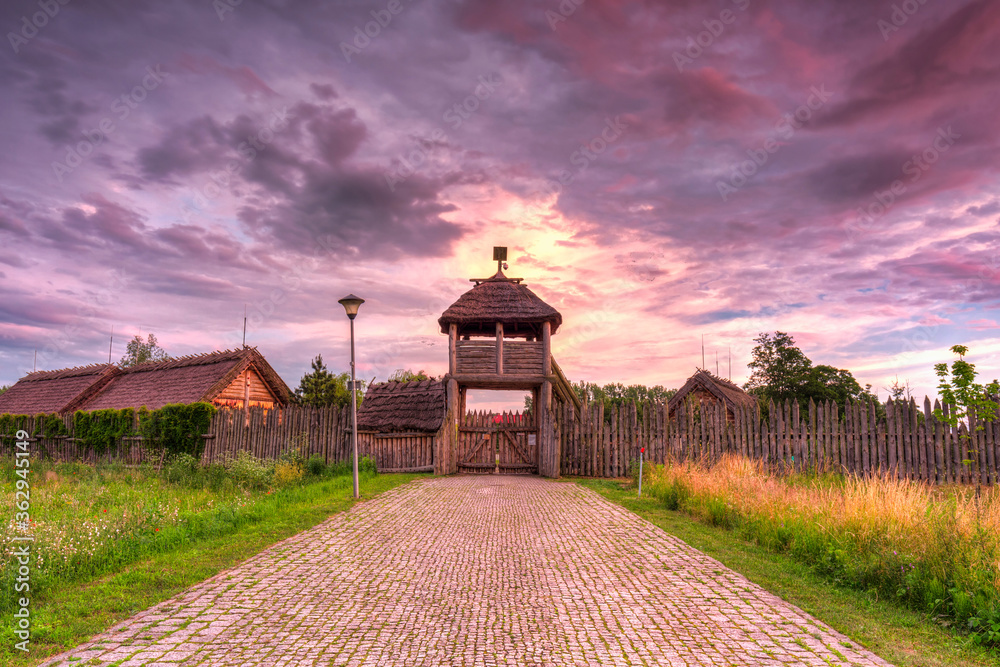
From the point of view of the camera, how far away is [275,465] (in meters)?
17.6

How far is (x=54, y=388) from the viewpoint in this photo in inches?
1388

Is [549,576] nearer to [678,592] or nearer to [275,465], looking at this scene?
[678,592]

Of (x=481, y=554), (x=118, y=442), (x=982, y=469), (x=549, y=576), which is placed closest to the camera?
(x=549, y=576)

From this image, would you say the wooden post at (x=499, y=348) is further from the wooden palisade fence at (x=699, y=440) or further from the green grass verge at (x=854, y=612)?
the green grass verge at (x=854, y=612)

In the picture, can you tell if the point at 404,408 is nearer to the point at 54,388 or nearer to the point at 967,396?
the point at 967,396

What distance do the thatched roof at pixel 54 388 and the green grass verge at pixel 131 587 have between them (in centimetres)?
2894

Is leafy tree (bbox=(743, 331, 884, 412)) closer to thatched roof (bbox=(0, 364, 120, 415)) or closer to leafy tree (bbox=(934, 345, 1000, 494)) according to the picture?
leafy tree (bbox=(934, 345, 1000, 494))

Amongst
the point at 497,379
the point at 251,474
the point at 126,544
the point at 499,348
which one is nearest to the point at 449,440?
the point at 497,379

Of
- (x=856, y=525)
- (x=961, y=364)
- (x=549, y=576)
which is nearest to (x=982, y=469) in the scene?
(x=961, y=364)

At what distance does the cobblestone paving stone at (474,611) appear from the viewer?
181 inches

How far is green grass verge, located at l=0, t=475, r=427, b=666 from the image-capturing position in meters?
4.94

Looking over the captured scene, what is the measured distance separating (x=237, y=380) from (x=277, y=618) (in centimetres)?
2524

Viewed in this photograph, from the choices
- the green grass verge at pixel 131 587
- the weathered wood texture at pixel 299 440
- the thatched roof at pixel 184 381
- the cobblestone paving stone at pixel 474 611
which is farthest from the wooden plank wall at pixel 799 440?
the thatched roof at pixel 184 381

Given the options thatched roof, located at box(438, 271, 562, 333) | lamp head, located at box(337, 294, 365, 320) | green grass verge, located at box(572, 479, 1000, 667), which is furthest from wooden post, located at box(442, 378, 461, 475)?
green grass verge, located at box(572, 479, 1000, 667)
